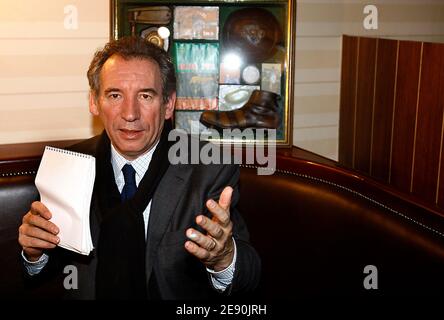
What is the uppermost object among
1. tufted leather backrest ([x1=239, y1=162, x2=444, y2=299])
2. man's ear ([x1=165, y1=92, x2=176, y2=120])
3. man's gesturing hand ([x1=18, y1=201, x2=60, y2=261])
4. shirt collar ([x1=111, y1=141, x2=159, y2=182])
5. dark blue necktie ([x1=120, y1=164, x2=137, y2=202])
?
man's ear ([x1=165, y1=92, x2=176, y2=120])

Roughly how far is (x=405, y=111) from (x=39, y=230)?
4.44ft

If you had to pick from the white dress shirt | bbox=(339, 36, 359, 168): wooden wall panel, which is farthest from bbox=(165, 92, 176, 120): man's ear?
bbox=(339, 36, 359, 168): wooden wall panel

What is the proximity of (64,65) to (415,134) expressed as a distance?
1442 millimetres

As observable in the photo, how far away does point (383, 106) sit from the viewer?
92.3 inches

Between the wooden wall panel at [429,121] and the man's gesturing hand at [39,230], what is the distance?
4.09 feet

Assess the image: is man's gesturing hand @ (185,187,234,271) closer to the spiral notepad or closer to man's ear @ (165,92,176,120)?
the spiral notepad

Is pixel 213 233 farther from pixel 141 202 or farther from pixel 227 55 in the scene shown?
pixel 227 55

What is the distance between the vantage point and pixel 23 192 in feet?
7.20

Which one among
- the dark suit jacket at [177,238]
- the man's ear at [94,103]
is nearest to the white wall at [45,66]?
the man's ear at [94,103]

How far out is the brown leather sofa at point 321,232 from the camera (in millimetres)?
1792

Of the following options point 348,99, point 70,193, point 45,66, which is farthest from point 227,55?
point 70,193

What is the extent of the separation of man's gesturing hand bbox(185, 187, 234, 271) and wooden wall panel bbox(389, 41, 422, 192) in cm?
92

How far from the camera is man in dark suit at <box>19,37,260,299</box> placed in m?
1.76

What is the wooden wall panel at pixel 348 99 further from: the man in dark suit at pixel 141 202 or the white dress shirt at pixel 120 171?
the white dress shirt at pixel 120 171
